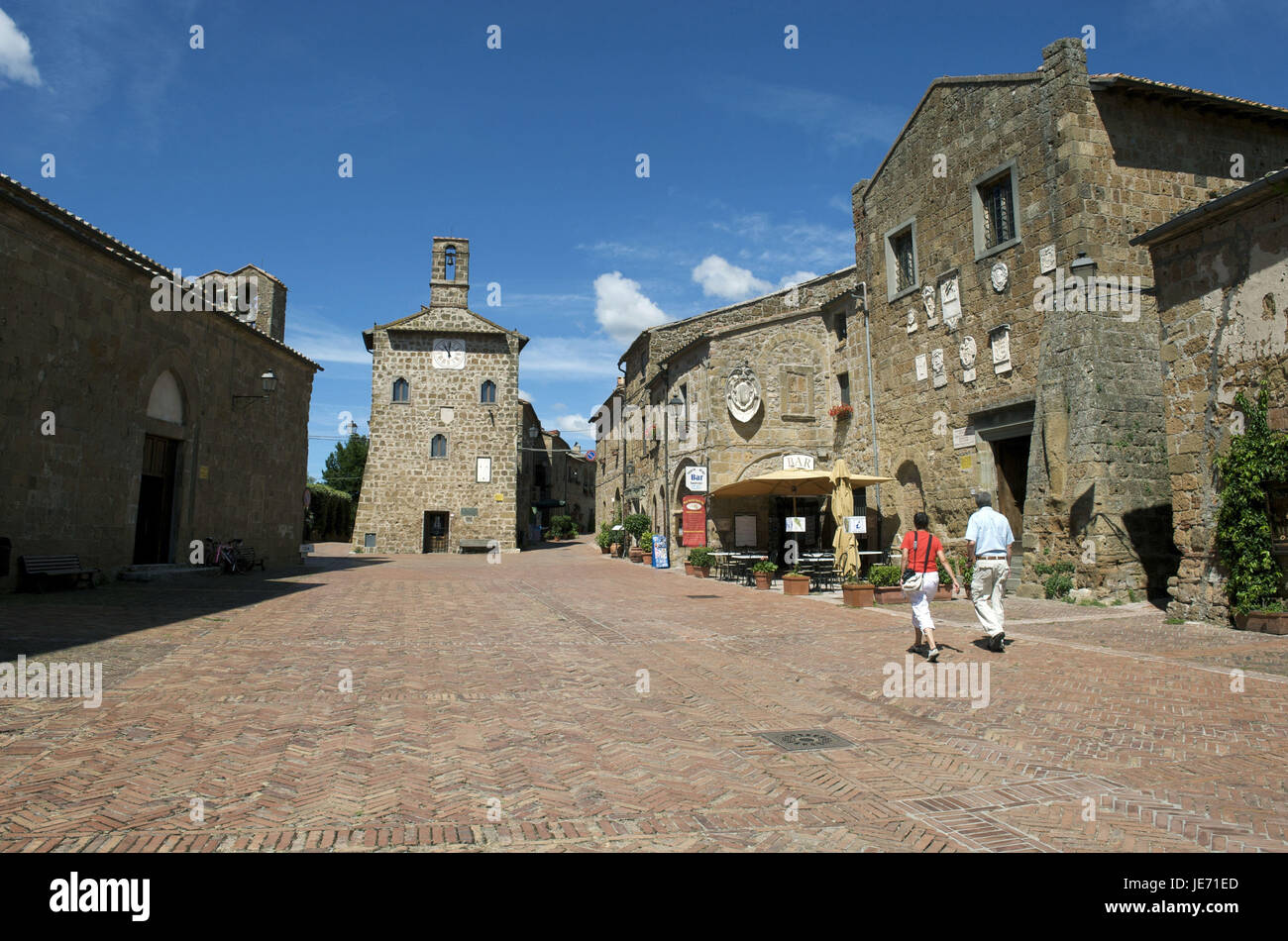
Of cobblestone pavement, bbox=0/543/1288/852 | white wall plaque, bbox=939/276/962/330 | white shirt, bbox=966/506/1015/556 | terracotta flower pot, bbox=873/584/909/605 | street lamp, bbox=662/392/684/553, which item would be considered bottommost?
cobblestone pavement, bbox=0/543/1288/852

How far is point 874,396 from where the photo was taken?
1820 cm

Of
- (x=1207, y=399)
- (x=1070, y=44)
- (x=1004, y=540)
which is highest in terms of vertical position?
(x=1070, y=44)

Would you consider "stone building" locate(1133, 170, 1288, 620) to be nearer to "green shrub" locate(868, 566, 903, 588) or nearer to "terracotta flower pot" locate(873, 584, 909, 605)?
"terracotta flower pot" locate(873, 584, 909, 605)

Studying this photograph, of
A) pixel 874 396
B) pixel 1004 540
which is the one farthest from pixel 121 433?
pixel 874 396

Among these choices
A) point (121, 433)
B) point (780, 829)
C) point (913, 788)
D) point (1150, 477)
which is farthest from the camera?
point (121, 433)

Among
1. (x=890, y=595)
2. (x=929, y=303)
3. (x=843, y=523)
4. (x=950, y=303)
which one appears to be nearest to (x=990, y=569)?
(x=890, y=595)

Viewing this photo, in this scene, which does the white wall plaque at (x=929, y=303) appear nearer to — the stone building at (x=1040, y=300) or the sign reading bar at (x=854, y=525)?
the stone building at (x=1040, y=300)

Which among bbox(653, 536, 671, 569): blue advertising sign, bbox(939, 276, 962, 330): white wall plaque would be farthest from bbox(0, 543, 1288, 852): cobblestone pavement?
bbox(653, 536, 671, 569): blue advertising sign

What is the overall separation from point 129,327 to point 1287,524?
1938cm

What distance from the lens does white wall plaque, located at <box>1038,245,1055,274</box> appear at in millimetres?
12781

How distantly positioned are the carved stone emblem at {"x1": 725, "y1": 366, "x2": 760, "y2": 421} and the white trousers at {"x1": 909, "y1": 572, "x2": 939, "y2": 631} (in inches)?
545

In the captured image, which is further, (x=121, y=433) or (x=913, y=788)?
(x=121, y=433)

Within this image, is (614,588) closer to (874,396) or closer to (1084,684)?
(874,396)
